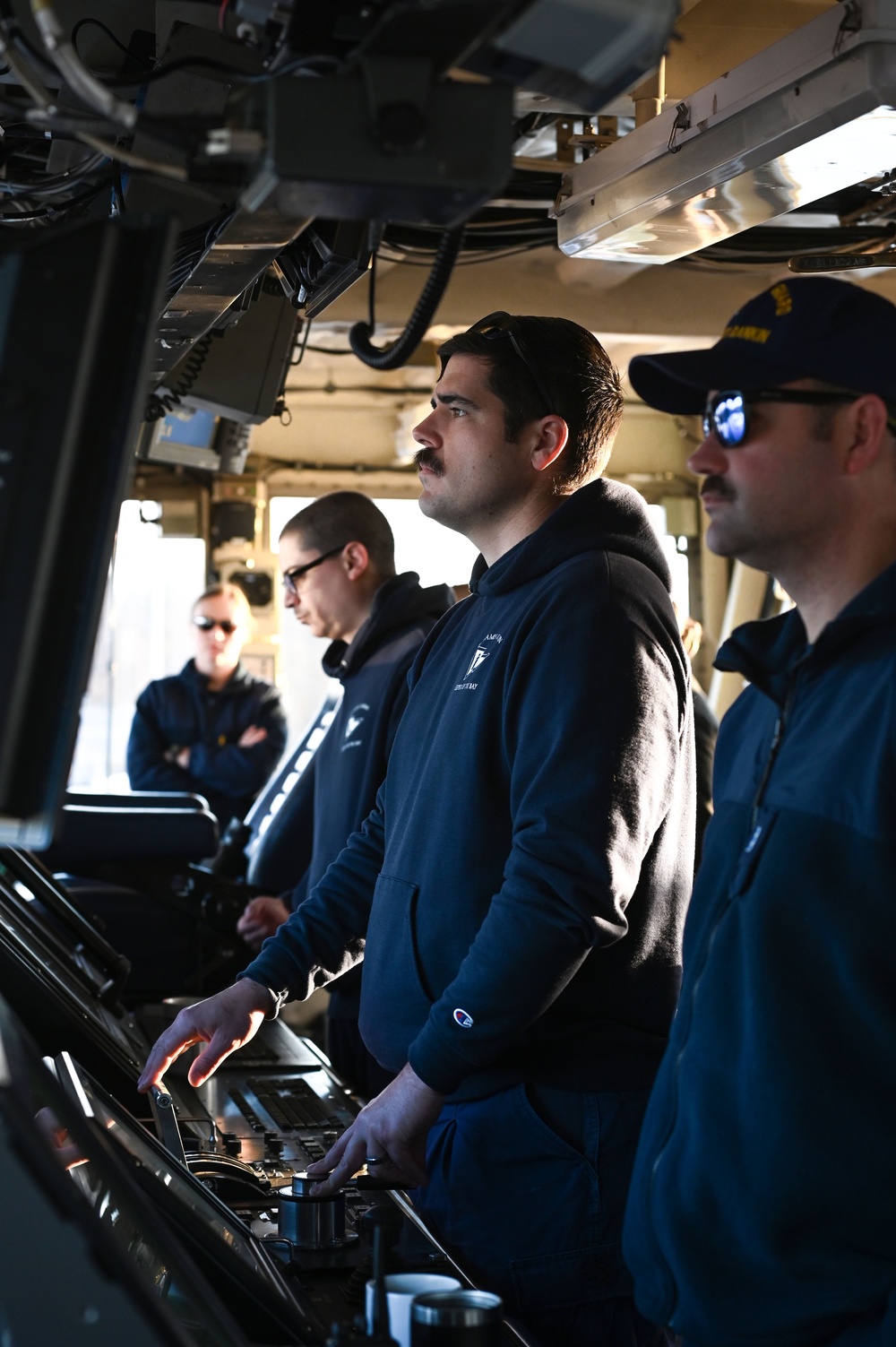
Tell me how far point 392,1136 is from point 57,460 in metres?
1.09

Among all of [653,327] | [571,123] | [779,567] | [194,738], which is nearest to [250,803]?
[194,738]

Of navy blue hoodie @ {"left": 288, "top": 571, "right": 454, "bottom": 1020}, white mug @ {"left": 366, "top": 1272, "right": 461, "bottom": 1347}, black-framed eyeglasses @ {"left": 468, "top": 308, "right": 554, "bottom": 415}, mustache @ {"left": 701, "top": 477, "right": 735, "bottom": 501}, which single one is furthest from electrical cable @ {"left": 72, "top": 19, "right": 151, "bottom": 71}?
white mug @ {"left": 366, "top": 1272, "right": 461, "bottom": 1347}

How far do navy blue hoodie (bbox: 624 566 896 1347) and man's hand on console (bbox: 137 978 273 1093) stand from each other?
31.9 inches

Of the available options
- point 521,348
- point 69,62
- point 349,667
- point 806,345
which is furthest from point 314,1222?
point 349,667

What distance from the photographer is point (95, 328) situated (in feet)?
3.18

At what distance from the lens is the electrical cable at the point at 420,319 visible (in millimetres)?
1618

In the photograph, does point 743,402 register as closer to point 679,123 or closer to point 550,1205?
point 550,1205

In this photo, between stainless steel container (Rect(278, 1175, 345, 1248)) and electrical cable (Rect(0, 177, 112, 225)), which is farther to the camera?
electrical cable (Rect(0, 177, 112, 225))

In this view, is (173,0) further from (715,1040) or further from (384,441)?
(384,441)

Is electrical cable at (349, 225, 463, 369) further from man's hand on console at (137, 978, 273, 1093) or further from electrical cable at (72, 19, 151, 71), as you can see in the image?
man's hand on console at (137, 978, 273, 1093)

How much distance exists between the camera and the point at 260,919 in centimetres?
362

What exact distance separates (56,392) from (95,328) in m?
0.06

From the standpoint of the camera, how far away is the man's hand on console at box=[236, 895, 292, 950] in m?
3.61

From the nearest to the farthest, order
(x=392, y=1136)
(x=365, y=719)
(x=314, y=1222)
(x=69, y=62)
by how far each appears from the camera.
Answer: (x=69, y=62)
(x=314, y=1222)
(x=392, y=1136)
(x=365, y=719)
